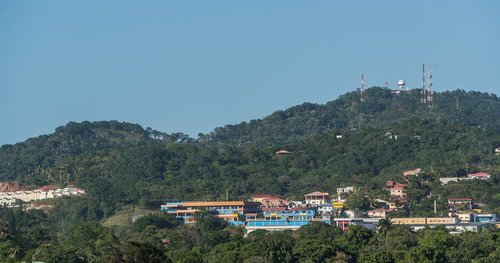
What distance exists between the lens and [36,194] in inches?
3885

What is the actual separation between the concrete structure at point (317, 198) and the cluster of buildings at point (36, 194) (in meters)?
15.6

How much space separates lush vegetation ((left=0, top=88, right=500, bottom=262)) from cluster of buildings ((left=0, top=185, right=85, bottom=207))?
129cm

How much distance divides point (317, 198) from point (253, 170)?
14606 mm

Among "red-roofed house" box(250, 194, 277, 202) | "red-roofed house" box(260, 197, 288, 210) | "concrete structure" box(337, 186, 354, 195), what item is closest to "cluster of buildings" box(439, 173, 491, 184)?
"concrete structure" box(337, 186, 354, 195)

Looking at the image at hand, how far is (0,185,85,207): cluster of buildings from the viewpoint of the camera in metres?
97.0

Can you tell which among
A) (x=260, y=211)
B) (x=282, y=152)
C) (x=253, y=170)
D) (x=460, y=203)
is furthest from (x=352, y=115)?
(x=460, y=203)

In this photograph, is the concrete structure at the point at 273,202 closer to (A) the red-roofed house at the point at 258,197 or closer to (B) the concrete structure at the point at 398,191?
(A) the red-roofed house at the point at 258,197

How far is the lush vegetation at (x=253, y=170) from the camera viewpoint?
61938 millimetres

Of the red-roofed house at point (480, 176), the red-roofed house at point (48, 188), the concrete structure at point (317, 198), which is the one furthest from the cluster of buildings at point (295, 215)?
the red-roofed house at point (48, 188)

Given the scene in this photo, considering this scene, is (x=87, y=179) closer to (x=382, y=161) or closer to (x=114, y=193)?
(x=114, y=193)

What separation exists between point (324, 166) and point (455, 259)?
4796 centimetres

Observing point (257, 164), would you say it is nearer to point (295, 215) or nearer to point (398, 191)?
point (398, 191)

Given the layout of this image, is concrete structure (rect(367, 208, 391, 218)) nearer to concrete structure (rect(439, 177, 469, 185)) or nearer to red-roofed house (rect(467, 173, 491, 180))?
concrete structure (rect(439, 177, 469, 185))

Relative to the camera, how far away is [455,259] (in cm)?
5819
